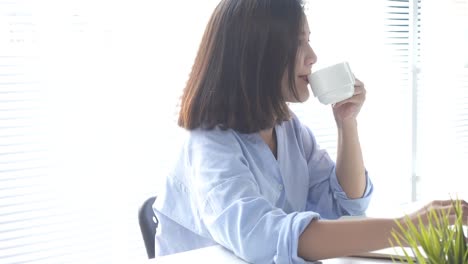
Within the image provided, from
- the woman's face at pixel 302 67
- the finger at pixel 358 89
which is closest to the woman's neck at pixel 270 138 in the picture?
the woman's face at pixel 302 67

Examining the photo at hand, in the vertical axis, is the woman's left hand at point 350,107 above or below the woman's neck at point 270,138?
above

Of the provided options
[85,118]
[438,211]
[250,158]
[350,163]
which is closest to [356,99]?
[350,163]

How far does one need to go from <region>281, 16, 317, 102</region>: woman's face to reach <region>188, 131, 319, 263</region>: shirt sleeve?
16 cm

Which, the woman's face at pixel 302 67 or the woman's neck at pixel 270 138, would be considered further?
the woman's neck at pixel 270 138

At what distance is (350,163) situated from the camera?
53.2 inches

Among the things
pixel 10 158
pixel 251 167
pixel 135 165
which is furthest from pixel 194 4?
pixel 251 167

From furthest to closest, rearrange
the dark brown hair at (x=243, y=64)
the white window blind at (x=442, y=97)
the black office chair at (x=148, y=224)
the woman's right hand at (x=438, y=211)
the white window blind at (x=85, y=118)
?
1. the white window blind at (x=442, y=97)
2. the white window blind at (x=85, y=118)
3. the black office chair at (x=148, y=224)
4. the dark brown hair at (x=243, y=64)
5. the woman's right hand at (x=438, y=211)

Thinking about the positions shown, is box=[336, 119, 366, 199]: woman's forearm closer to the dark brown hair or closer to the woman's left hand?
the woman's left hand

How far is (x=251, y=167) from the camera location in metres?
1.16

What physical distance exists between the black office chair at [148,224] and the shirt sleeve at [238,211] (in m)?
0.20

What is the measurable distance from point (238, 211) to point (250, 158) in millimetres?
210

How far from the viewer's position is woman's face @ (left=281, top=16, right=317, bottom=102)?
117 centimetres

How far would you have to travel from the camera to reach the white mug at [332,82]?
1.17 meters

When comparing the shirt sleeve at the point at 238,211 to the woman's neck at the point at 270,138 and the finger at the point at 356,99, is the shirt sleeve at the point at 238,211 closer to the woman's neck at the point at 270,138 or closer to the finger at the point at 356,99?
the woman's neck at the point at 270,138
